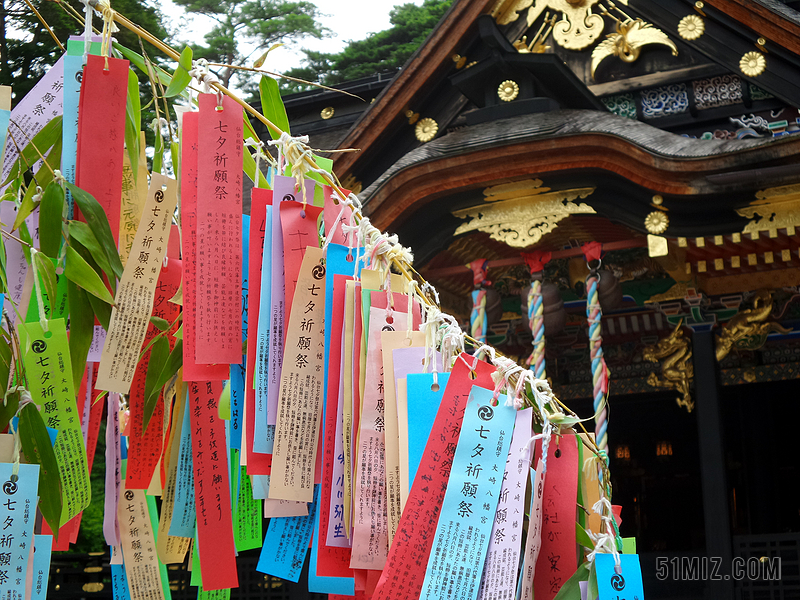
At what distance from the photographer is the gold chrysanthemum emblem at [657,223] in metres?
5.85

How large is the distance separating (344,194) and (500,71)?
5.40 m

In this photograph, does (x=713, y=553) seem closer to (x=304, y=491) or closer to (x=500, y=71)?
(x=500, y=71)

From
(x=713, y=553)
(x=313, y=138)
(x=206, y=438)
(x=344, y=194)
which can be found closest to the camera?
(x=344, y=194)

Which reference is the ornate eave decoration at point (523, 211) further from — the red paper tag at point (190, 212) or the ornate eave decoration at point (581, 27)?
the red paper tag at point (190, 212)

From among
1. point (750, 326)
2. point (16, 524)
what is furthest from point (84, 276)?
point (750, 326)

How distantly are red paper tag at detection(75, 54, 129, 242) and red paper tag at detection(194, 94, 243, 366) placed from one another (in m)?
0.16

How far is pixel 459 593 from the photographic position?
1137mm

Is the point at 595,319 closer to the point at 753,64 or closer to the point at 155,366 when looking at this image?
the point at 753,64

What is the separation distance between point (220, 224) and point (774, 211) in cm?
514

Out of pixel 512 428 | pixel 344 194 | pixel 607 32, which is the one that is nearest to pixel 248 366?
pixel 344 194

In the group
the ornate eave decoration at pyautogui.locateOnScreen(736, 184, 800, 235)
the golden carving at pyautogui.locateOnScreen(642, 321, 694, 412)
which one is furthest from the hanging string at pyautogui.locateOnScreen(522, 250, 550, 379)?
the golden carving at pyautogui.locateOnScreen(642, 321, 694, 412)

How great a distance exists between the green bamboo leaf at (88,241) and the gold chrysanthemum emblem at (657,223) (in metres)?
5.11

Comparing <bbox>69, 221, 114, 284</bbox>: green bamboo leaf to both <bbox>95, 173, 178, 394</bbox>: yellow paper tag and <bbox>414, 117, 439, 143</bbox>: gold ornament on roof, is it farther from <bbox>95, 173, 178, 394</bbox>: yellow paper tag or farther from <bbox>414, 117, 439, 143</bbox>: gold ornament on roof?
<bbox>414, 117, 439, 143</bbox>: gold ornament on roof

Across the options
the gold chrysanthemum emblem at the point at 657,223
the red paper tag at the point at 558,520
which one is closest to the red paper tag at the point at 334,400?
the red paper tag at the point at 558,520
